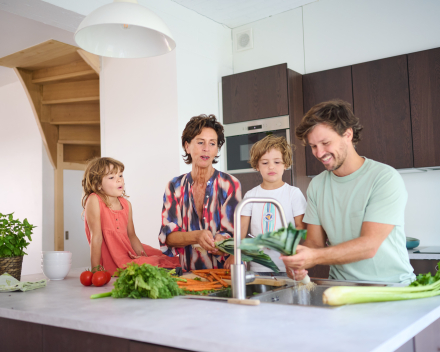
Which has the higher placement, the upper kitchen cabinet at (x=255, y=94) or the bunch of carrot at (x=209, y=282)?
the upper kitchen cabinet at (x=255, y=94)

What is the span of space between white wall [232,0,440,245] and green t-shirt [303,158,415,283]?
175 centimetres

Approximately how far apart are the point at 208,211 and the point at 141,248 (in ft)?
1.59

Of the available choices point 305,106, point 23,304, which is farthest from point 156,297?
point 305,106

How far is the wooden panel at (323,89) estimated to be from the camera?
3.26m

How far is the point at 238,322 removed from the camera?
102 centimetres

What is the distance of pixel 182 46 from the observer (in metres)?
3.41

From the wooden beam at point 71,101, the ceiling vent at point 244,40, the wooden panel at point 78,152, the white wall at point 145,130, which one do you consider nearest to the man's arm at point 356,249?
the white wall at point 145,130

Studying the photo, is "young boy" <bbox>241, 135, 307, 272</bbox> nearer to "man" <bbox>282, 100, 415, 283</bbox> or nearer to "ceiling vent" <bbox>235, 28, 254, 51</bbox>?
"man" <bbox>282, 100, 415, 283</bbox>

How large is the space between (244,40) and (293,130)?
1.16 meters

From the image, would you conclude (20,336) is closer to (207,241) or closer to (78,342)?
(78,342)

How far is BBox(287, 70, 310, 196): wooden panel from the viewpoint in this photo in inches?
129

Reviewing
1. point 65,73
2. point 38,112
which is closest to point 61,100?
point 65,73

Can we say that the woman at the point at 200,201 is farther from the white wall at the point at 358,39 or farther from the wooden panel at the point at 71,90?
the wooden panel at the point at 71,90

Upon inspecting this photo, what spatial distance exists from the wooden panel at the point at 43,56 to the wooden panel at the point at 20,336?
325 centimetres
